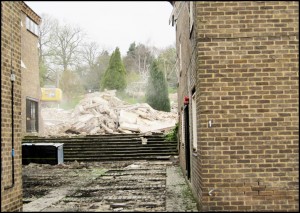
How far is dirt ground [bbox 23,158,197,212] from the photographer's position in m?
8.05

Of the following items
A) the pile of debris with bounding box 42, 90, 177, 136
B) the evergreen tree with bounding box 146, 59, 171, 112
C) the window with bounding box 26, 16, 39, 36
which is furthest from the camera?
the evergreen tree with bounding box 146, 59, 171, 112

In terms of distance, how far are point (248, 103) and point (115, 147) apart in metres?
16.9

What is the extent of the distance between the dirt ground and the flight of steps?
19.5 ft

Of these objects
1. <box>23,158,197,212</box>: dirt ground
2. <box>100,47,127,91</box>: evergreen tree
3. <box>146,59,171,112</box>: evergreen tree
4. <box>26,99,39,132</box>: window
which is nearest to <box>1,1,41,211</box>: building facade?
<box>23,158,197,212</box>: dirt ground

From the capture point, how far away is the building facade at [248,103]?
6.18 metres

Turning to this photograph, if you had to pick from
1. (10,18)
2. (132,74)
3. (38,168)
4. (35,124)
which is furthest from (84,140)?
(132,74)

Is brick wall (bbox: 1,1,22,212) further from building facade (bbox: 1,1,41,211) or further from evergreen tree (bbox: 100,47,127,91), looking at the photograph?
evergreen tree (bbox: 100,47,127,91)

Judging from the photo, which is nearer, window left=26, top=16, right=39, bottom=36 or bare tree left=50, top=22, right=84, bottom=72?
window left=26, top=16, right=39, bottom=36

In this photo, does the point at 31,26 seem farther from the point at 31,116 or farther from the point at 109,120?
the point at 109,120

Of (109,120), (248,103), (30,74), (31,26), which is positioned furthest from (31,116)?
(248,103)

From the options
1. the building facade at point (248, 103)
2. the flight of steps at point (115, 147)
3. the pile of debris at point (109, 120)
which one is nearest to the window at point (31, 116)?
the flight of steps at point (115, 147)

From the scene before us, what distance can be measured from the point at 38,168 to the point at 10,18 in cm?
1182

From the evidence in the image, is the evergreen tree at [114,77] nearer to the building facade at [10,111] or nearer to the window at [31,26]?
the window at [31,26]

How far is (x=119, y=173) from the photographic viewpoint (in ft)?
49.1
